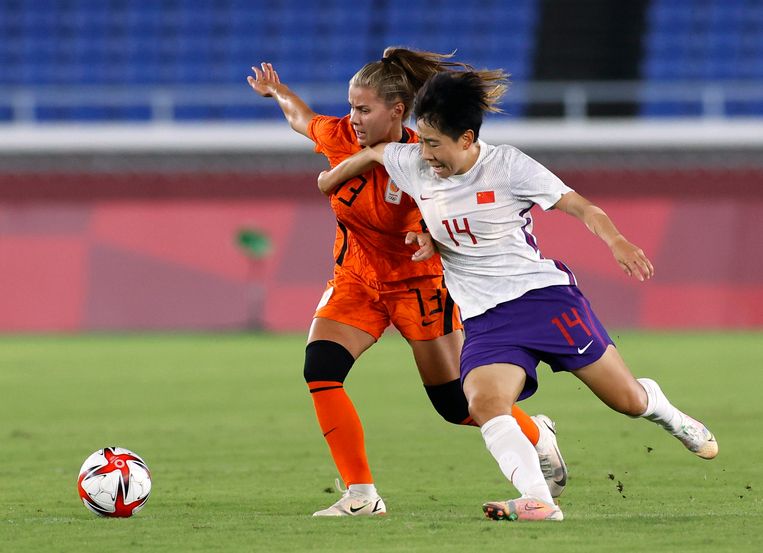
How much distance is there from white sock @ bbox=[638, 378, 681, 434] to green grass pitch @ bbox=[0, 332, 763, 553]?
39cm


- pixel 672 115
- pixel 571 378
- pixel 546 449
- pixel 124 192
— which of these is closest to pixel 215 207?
pixel 124 192

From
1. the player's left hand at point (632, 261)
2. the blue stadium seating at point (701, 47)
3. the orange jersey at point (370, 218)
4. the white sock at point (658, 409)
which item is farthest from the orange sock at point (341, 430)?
the blue stadium seating at point (701, 47)

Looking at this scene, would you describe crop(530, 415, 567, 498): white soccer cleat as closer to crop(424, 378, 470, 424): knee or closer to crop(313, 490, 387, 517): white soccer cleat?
crop(424, 378, 470, 424): knee

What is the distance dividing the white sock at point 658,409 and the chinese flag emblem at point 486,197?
1.10 m

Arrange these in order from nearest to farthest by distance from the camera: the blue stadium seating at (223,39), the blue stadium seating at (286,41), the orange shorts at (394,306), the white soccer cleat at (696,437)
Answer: the white soccer cleat at (696,437)
the orange shorts at (394,306)
the blue stadium seating at (286,41)
the blue stadium seating at (223,39)

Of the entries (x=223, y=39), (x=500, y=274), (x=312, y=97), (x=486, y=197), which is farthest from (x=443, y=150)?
(x=223, y=39)

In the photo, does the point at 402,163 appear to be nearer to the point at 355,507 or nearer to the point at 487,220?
the point at 487,220

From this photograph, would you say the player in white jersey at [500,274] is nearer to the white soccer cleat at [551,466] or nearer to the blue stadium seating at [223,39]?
the white soccer cleat at [551,466]

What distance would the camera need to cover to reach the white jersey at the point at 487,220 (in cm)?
613

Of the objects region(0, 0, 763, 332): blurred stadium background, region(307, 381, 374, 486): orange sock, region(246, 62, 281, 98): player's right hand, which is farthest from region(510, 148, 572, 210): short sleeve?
region(0, 0, 763, 332): blurred stadium background

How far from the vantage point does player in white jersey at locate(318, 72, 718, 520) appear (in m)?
5.94

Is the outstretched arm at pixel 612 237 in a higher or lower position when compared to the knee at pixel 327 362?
higher

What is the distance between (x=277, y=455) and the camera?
9352mm

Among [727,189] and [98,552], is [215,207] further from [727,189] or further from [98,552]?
[98,552]
